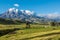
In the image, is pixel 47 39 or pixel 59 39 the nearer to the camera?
pixel 59 39

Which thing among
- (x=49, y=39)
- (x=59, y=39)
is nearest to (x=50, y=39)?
(x=49, y=39)

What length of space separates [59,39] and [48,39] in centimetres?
896

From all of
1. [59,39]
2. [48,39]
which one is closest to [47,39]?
[48,39]

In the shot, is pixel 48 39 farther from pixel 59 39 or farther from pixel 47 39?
pixel 59 39

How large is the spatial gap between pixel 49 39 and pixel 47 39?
50.1 inches

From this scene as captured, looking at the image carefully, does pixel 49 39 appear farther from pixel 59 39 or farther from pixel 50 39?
pixel 59 39

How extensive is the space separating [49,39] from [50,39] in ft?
2.06

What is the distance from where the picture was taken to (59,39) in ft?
310

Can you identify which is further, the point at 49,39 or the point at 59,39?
the point at 49,39

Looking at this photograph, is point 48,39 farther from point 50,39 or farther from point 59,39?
point 59,39

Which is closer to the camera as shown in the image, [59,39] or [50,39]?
[59,39]

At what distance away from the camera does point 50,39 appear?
101312 millimetres

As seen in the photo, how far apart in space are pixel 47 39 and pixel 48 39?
0.63 m

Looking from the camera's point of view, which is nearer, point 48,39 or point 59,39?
point 59,39
